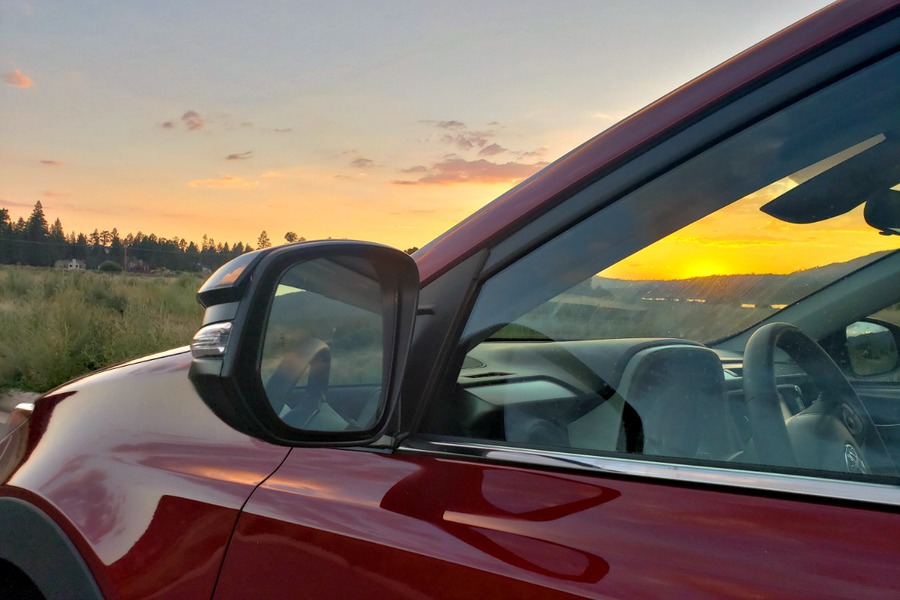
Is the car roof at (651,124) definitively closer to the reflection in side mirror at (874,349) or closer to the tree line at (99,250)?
the reflection in side mirror at (874,349)

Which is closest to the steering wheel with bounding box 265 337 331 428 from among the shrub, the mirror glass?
the mirror glass

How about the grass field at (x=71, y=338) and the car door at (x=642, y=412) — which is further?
the grass field at (x=71, y=338)

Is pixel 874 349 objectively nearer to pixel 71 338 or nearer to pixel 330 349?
pixel 330 349

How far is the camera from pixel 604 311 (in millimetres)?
1435

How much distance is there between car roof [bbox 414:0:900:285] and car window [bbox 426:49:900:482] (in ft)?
0.22

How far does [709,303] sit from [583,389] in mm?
298

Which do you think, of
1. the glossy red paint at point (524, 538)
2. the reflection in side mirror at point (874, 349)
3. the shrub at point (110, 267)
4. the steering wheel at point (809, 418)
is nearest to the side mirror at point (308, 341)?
the glossy red paint at point (524, 538)

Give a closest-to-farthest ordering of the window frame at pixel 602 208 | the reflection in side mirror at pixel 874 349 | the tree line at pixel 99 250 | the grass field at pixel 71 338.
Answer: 1. the window frame at pixel 602 208
2. the reflection in side mirror at pixel 874 349
3. the grass field at pixel 71 338
4. the tree line at pixel 99 250

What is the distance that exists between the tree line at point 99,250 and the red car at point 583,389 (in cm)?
1883

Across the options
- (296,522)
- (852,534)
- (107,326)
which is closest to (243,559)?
(296,522)

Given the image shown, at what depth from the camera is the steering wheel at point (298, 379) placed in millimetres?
1424

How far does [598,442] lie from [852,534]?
0.46 m

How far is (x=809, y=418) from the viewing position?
51.1 inches

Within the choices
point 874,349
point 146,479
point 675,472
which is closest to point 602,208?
point 675,472
